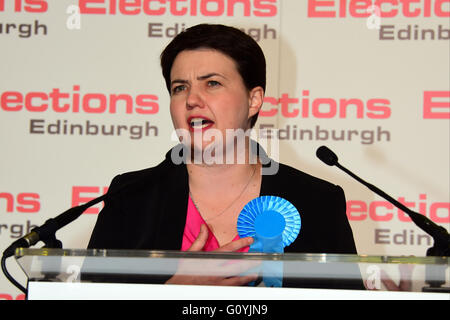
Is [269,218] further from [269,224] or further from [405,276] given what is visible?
[405,276]

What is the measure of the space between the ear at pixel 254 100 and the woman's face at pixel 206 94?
0.06m

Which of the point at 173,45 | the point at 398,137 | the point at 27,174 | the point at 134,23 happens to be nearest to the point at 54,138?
the point at 27,174

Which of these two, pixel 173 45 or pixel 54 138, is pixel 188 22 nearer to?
pixel 173 45

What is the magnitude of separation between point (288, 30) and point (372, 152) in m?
0.62

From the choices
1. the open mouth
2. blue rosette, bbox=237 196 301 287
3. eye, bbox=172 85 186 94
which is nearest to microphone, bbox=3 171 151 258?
blue rosette, bbox=237 196 301 287

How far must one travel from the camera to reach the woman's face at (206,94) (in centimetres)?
198

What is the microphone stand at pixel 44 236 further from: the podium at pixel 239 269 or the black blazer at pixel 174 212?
the black blazer at pixel 174 212

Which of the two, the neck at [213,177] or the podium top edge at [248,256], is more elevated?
the neck at [213,177]

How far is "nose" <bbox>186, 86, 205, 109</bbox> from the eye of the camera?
6.47 feet

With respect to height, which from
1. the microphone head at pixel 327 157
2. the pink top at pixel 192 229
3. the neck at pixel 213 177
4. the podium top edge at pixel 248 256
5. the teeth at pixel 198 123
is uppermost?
the teeth at pixel 198 123

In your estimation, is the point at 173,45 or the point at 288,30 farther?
the point at 288,30

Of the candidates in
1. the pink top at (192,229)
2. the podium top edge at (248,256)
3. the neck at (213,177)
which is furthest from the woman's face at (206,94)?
the podium top edge at (248,256)

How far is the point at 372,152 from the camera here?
250 centimetres

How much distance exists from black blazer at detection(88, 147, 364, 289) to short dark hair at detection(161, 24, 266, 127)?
326 millimetres
